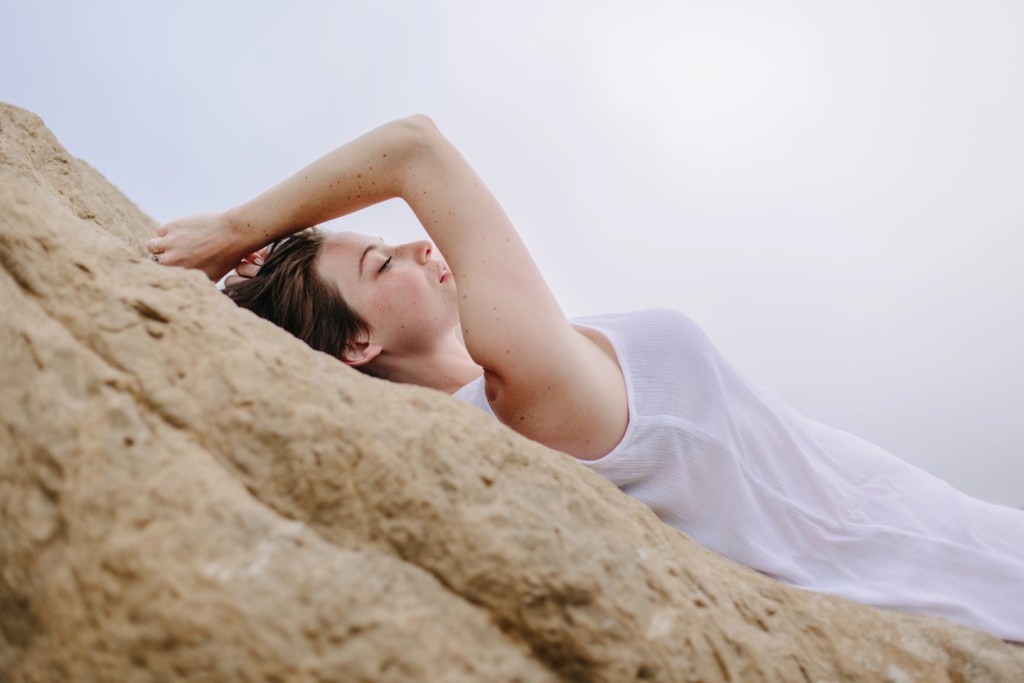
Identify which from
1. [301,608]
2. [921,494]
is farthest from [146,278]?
[921,494]

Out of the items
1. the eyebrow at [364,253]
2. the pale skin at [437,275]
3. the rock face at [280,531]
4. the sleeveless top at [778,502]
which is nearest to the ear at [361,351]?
the pale skin at [437,275]

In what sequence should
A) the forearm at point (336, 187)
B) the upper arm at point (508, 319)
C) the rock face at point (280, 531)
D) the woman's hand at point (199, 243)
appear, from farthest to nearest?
the woman's hand at point (199, 243)
the forearm at point (336, 187)
the upper arm at point (508, 319)
the rock face at point (280, 531)

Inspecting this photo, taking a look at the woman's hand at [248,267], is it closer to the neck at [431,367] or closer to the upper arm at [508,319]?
the neck at [431,367]

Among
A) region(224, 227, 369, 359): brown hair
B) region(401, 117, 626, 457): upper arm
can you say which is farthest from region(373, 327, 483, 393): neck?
region(401, 117, 626, 457): upper arm

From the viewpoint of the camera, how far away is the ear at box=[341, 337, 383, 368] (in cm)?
240

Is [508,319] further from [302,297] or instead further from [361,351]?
[302,297]

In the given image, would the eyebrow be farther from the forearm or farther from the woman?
the forearm

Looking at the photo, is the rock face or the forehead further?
the forehead

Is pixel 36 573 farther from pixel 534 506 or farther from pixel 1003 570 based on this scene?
pixel 1003 570

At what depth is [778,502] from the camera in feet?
6.73

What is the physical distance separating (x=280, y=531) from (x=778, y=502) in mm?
1457

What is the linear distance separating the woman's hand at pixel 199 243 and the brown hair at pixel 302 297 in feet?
0.59

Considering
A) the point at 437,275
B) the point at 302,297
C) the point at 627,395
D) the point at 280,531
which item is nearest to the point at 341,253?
the point at 302,297

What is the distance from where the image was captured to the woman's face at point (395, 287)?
2.38 metres
